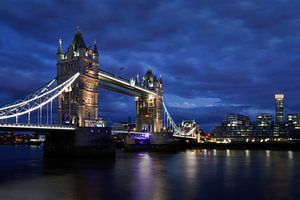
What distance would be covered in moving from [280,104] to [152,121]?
437 ft

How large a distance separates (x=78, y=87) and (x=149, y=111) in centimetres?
3449

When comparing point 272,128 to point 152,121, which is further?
point 272,128

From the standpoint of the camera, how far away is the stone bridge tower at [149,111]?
81713 millimetres

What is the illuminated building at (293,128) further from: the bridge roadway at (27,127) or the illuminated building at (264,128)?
the bridge roadway at (27,127)

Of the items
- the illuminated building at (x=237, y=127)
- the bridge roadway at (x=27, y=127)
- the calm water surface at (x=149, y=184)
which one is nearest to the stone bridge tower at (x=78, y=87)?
the bridge roadway at (x=27, y=127)

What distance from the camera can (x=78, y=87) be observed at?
162ft


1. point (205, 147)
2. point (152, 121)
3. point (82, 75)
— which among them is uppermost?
point (82, 75)

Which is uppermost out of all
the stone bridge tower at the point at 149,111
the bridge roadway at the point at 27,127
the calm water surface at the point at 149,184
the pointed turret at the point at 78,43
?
the pointed turret at the point at 78,43

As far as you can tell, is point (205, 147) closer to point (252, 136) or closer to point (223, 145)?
point (223, 145)

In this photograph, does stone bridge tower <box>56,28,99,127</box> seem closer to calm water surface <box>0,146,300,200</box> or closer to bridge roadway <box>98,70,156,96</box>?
bridge roadway <box>98,70,156,96</box>

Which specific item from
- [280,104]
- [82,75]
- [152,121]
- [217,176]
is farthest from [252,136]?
[217,176]

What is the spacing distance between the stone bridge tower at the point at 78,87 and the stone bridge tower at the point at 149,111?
29.9 metres

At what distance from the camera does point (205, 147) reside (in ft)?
341

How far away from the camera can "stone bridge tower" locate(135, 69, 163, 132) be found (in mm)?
81713
